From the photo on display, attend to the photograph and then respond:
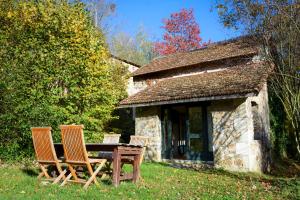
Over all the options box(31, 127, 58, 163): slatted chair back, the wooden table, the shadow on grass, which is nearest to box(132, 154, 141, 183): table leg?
the wooden table

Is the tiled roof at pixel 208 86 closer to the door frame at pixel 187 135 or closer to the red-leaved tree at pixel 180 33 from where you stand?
the door frame at pixel 187 135

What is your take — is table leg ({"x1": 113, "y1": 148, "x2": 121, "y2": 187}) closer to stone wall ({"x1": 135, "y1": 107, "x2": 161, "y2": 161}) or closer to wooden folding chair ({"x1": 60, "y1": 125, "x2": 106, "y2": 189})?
wooden folding chair ({"x1": 60, "y1": 125, "x2": 106, "y2": 189})

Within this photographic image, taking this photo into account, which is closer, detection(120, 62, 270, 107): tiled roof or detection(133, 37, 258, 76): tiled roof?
detection(120, 62, 270, 107): tiled roof

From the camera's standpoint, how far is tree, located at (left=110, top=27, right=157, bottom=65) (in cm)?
2798

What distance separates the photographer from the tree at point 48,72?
988 cm

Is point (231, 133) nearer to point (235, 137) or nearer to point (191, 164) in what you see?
point (235, 137)

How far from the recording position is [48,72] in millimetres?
12008

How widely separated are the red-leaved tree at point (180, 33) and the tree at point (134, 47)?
2.25m

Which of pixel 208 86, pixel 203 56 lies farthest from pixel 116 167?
pixel 203 56

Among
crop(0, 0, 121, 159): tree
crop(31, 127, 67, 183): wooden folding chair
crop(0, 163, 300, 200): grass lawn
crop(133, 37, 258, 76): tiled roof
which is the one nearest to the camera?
crop(0, 163, 300, 200): grass lawn

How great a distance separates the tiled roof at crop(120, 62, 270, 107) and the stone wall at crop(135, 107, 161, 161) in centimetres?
69

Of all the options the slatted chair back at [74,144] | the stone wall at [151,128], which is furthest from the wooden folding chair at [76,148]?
the stone wall at [151,128]

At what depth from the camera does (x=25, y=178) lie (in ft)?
24.0

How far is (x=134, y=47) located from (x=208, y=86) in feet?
65.8
